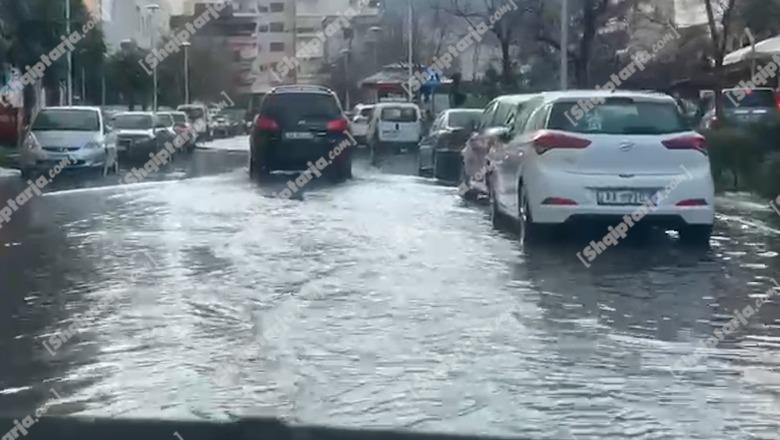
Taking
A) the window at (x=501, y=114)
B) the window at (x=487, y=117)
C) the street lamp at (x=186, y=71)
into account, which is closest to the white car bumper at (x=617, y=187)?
the window at (x=501, y=114)

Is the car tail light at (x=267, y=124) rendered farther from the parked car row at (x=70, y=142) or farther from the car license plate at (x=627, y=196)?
the car license plate at (x=627, y=196)

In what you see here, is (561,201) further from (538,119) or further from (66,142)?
(66,142)

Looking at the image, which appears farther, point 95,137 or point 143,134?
point 143,134

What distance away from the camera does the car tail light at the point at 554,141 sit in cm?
1465

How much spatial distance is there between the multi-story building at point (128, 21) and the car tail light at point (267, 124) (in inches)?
1468

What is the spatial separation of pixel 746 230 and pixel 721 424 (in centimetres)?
1065

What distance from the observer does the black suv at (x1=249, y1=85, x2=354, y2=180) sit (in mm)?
26422

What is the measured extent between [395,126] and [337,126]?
15.2 metres

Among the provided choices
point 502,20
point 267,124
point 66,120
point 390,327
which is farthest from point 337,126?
point 502,20

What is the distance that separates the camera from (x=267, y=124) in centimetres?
2672

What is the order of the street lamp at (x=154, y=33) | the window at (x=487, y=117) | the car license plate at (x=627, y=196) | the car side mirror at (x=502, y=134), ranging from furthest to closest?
the street lamp at (x=154, y=33), the window at (x=487, y=117), the car side mirror at (x=502, y=134), the car license plate at (x=627, y=196)

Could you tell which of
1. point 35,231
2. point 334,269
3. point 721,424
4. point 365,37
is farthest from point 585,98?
point 365,37

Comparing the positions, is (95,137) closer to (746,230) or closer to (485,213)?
(485,213)

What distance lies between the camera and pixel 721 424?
24.4 feet
